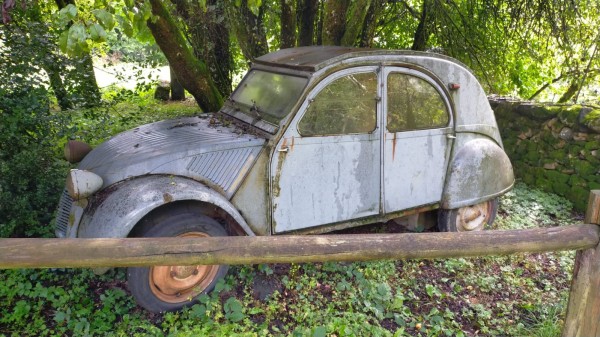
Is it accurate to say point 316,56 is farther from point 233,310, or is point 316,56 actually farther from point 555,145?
point 555,145

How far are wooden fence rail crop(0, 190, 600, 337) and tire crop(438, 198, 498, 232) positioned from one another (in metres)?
1.95

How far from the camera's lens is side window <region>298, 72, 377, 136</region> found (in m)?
3.61

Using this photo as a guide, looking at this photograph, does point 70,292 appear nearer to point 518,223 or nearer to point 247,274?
point 247,274

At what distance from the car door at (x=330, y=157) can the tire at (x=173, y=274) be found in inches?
23.2

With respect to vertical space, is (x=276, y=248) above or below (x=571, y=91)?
below

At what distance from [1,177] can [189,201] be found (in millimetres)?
1950

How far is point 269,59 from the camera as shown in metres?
4.30

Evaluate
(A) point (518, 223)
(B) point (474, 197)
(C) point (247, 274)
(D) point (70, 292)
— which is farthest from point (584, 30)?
(D) point (70, 292)

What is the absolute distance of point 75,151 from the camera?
12.8 feet

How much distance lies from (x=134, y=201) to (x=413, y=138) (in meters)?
2.40

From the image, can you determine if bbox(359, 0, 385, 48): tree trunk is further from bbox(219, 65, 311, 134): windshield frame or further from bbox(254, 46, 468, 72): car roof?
bbox(219, 65, 311, 134): windshield frame

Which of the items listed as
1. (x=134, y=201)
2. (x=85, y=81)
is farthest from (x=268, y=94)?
(x=85, y=81)

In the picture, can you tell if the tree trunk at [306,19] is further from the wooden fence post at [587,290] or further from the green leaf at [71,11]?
the wooden fence post at [587,290]

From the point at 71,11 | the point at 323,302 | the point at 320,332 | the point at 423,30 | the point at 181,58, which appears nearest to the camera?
the point at 71,11
